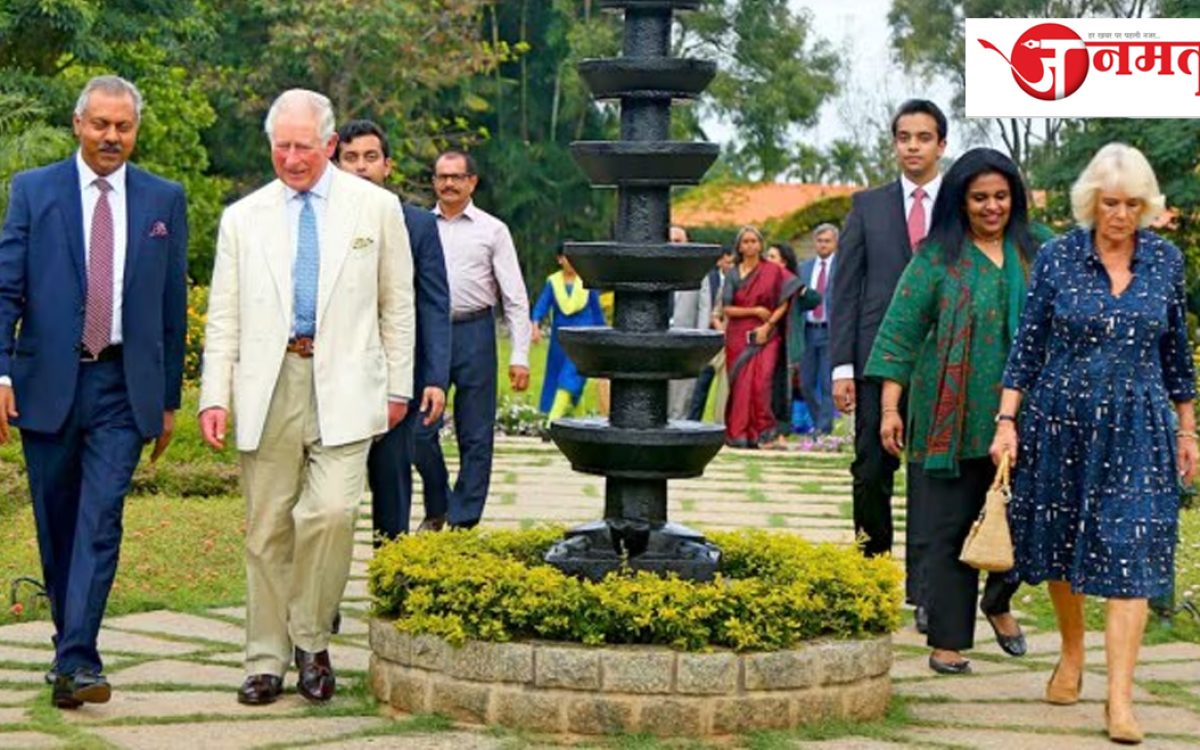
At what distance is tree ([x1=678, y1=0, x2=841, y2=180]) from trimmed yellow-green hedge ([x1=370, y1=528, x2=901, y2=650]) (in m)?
51.7

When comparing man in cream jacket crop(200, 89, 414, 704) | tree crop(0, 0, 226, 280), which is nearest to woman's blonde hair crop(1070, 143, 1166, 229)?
man in cream jacket crop(200, 89, 414, 704)

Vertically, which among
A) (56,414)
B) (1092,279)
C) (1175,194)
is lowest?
(56,414)

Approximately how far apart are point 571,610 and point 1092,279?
6.47ft

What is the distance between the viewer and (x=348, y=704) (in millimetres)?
7371

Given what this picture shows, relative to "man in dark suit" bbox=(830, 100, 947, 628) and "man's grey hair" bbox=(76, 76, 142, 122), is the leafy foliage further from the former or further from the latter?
"man's grey hair" bbox=(76, 76, 142, 122)

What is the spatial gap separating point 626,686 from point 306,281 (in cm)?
163

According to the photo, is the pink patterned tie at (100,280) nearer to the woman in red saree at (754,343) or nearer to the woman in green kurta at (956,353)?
the woman in green kurta at (956,353)

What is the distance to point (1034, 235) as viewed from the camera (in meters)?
8.54

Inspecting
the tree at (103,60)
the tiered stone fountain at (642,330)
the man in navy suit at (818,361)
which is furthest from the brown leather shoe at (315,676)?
the man in navy suit at (818,361)

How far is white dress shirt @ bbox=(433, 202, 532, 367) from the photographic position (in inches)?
418

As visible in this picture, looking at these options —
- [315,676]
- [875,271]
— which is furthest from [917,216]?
[315,676]

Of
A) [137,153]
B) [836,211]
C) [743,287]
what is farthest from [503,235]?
[836,211]

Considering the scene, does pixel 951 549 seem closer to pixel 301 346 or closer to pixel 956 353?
pixel 956 353

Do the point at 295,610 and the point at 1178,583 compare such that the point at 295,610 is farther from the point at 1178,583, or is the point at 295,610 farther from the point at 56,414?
the point at 1178,583
